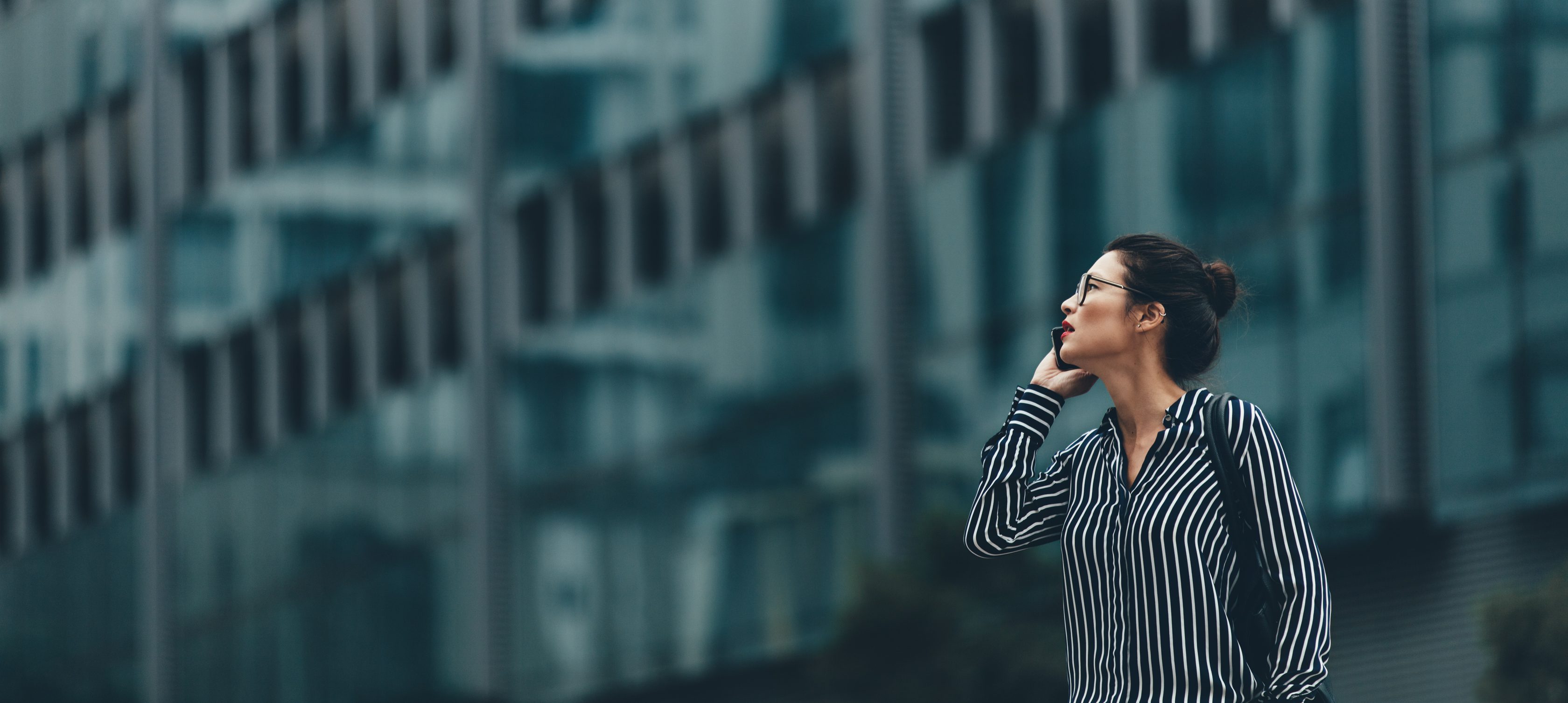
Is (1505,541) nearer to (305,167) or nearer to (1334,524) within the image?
(1334,524)

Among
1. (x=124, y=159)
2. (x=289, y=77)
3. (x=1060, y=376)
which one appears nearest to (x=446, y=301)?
(x=289, y=77)

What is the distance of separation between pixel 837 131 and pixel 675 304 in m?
3.16

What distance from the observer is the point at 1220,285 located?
3.62m

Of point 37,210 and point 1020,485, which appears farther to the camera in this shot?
point 37,210

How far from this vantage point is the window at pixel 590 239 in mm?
25531

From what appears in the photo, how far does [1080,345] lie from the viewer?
3.60 meters

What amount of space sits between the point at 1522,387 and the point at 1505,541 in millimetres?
1361

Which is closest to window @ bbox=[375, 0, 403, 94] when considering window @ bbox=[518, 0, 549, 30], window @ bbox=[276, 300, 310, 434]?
window @ bbox=[518, 0, 549, 30]

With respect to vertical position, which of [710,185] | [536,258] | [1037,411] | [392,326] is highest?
[710,185]

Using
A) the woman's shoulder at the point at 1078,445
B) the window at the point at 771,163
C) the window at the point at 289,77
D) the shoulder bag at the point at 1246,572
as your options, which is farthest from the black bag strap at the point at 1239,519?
the window at the point at 289,77

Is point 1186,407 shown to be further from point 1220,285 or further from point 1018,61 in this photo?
point 1018,61

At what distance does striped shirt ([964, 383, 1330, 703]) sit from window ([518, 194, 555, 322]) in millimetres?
22768

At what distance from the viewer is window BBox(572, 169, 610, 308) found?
2553 centimetres

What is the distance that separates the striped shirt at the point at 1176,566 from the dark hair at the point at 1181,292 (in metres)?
0.07
